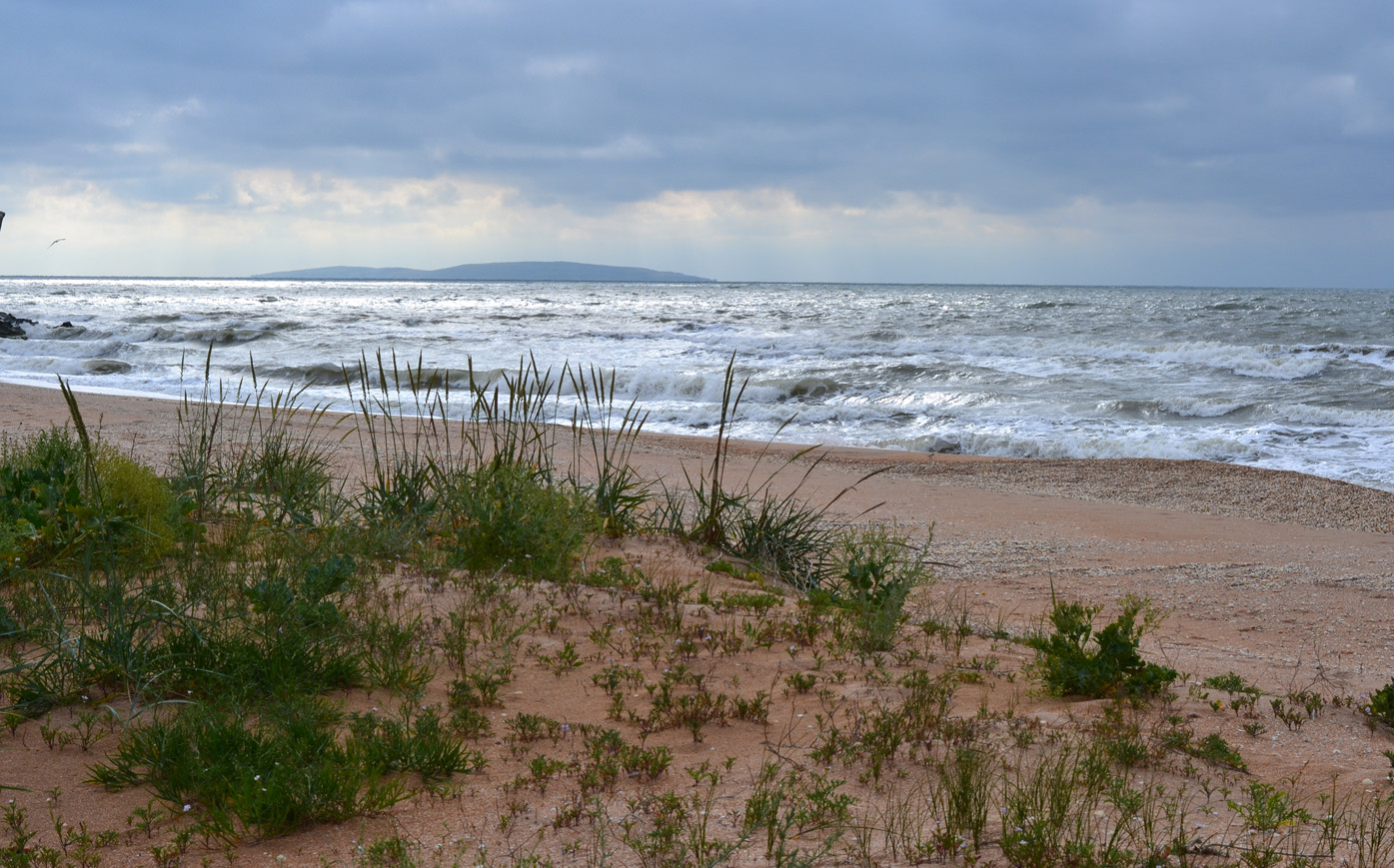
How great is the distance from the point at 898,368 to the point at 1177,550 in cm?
1550

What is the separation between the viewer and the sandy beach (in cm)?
423

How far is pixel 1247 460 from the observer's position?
12.9 meters

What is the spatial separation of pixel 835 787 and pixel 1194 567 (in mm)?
5282

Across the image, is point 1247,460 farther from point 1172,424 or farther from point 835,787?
point 835,787

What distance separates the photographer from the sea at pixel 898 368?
571 inches

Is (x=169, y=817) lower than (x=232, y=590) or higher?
lower

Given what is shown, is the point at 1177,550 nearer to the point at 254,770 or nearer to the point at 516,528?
the point at 516,528

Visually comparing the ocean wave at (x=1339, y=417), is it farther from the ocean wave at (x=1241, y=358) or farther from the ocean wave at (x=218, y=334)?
the ocean wave at (x=218, y=334)

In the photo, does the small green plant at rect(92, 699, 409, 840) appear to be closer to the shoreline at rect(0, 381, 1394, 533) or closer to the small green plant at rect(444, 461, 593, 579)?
the small green plant at rect(444, 461, 593, 579)

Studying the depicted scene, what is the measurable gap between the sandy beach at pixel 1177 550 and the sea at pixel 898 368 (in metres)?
1.96

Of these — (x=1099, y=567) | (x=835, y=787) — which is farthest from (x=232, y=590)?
(x=1099, y=567)

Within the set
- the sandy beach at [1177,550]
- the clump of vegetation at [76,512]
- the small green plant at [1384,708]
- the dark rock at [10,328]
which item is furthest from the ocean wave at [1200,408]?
the dark rock at [10,328]

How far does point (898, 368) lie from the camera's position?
22672mm

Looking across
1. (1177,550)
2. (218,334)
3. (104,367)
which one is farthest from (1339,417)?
(218,334)
